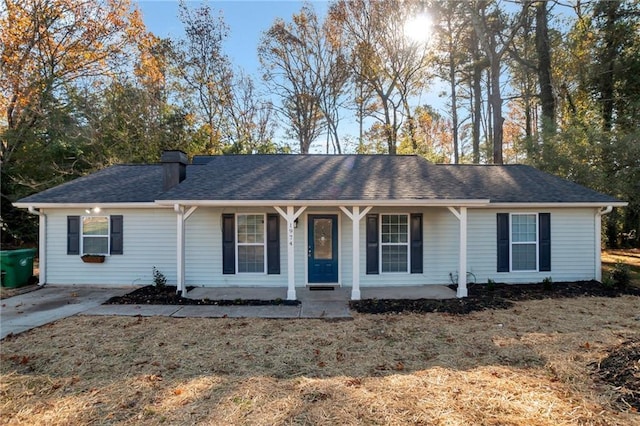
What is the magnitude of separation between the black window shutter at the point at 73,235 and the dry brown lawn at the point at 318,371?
3502 millimetres

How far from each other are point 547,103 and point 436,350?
15.0 m

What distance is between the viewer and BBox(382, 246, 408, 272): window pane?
340 inches

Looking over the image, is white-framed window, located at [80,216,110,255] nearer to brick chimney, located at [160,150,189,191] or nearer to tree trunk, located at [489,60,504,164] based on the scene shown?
brick chimney, located at [160,150,189,191]

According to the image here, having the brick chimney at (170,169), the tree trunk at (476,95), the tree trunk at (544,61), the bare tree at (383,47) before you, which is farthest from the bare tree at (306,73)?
the brick chimney at (170,169)

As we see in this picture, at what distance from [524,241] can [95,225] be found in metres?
11.8

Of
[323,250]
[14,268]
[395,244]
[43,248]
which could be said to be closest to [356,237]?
[323,250]

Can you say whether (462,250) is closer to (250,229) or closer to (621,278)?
(621,278)

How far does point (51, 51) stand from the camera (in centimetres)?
1452

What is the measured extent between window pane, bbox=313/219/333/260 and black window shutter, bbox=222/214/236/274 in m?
2.17

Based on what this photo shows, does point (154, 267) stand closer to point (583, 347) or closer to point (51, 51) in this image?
point (583, 347)

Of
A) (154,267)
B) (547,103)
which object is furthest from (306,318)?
(547,103)

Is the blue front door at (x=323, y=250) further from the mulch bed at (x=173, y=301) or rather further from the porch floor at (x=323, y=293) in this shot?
the mulch bed at (x=173, y=301)

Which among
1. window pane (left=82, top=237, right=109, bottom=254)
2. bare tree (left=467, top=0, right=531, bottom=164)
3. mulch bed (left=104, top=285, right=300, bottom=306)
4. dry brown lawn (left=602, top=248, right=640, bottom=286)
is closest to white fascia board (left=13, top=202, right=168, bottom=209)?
window pane (left=82, top=237, right=109, bottom=254)

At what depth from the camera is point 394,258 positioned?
8648 millimetres
